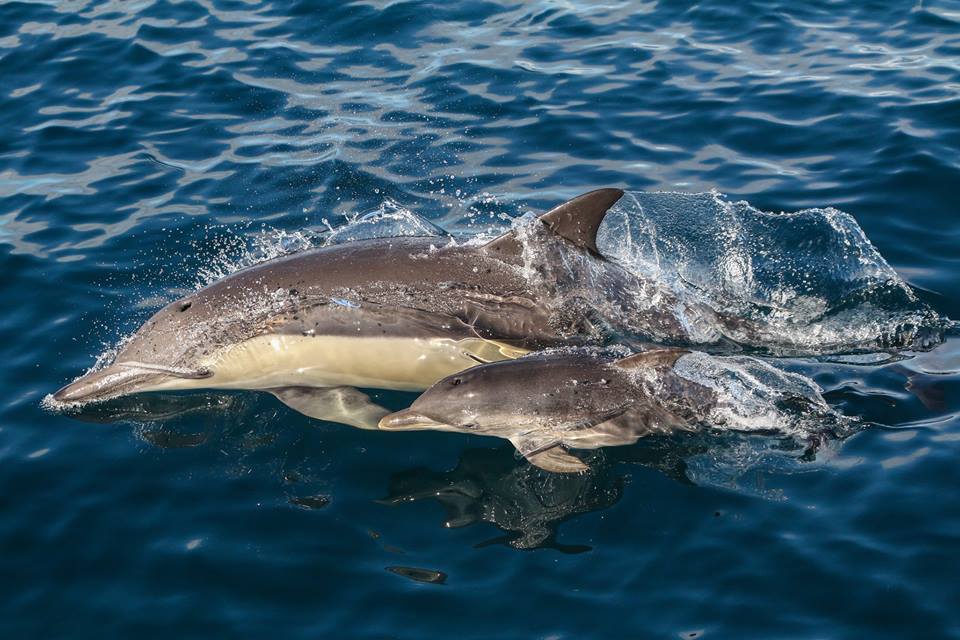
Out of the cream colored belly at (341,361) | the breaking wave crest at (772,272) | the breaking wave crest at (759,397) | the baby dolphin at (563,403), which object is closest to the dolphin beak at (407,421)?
the baby dolphin at (563,403)

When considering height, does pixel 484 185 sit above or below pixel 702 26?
below

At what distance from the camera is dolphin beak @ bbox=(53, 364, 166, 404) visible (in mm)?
9242

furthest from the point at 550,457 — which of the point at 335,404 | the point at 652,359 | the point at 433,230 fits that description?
the point at 433,230

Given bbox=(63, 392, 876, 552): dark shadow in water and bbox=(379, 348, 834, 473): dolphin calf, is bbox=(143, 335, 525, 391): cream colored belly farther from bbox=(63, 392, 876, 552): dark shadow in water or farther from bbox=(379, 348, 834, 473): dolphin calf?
bbox=(379, 348, 834, 473): dolphin calf

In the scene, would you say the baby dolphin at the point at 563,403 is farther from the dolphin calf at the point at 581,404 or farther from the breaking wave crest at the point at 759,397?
the breaking wave crest at the point at 759,397

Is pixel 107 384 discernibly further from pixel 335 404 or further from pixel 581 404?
pixel 581 404

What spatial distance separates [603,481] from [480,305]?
203 centimetres

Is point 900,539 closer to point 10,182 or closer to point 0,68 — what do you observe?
point 10,182

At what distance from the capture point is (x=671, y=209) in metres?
12.0

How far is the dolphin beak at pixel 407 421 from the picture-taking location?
328 inches

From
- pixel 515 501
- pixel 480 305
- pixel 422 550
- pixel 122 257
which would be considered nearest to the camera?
pixel 422 550

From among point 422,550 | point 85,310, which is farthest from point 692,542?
point 85,310

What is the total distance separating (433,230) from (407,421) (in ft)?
12.2

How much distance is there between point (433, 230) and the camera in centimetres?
1165
